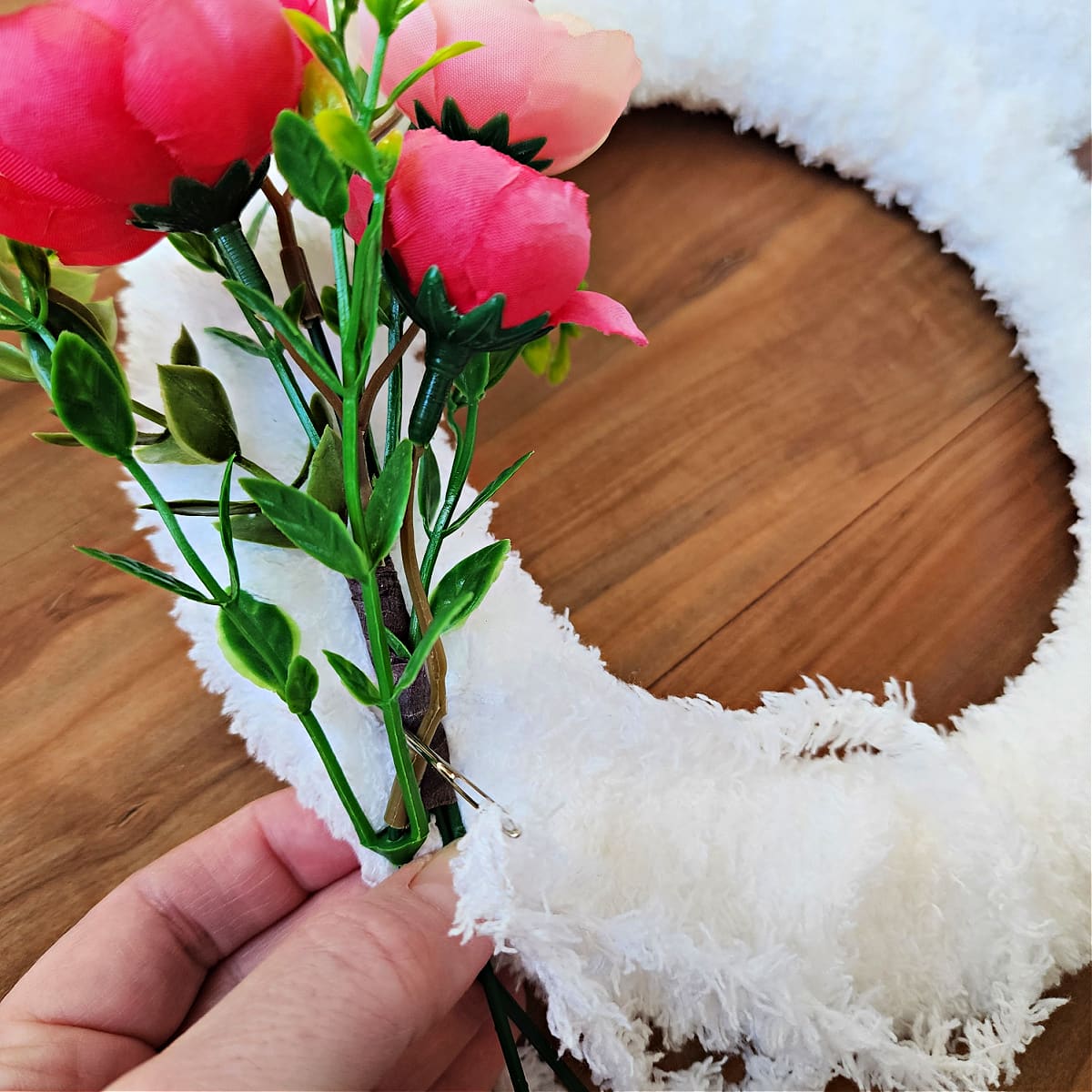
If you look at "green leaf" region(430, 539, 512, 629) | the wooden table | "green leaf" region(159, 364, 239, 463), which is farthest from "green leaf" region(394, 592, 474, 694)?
the wooden table

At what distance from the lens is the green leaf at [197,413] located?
1.06 feet

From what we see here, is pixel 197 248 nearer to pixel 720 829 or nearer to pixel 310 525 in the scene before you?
pixel 310 525

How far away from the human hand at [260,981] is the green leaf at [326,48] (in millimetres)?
300

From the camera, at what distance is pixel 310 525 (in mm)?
255

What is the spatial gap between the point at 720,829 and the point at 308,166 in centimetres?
36

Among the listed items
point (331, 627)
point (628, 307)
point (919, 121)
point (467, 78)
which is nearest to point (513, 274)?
point (467, 78)

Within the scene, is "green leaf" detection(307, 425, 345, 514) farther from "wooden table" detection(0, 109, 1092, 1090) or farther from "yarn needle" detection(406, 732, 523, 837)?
"wooden table" detection(0, 109, 1092, 1090)

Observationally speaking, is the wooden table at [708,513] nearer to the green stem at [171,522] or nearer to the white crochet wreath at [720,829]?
the white crochet wreath at [720,829]

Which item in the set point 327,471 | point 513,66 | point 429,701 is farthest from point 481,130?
point 429,701

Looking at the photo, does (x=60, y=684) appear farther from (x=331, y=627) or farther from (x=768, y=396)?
(x=768, y=396)

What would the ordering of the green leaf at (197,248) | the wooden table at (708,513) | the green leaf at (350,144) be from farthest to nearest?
the wooden table at (708,513), the green leaf at (197,248), the green leaf at (350,144)

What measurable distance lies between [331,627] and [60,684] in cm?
19

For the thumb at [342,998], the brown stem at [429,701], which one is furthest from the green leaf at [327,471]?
the thumb at [342,998]

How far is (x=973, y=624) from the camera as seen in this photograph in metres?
0.57
